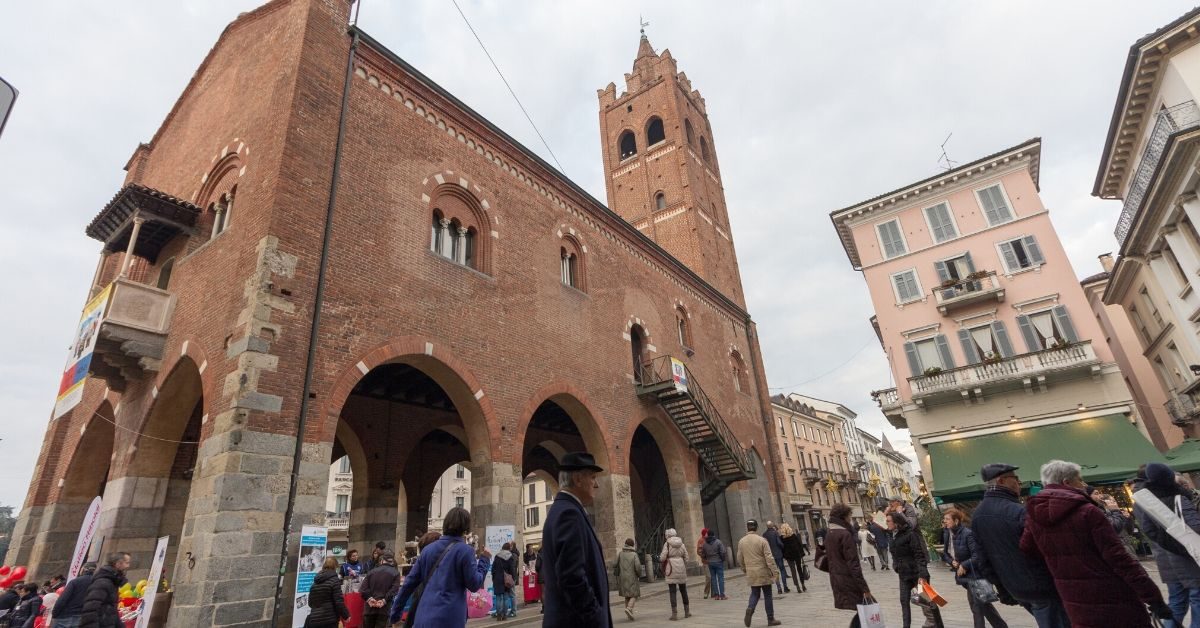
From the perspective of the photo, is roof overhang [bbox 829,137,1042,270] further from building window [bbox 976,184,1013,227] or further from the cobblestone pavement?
the cobblestone pavement

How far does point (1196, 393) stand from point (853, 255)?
13346mm

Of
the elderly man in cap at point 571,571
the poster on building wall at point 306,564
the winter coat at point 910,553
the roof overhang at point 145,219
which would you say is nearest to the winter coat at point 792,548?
the winter coat at point 910,553

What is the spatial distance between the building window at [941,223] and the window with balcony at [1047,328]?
4.53 metres

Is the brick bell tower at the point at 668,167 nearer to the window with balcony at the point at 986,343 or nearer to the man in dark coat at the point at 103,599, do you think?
the window with balcony at the point at 986,343

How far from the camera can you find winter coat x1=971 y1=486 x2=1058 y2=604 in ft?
13.6

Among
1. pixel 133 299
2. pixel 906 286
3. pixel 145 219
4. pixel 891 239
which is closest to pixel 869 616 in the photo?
pixel 133 299

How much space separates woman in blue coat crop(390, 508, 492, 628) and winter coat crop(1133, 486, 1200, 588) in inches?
230

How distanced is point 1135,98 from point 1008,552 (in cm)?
2047

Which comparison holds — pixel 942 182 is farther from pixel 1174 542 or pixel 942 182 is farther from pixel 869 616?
pixel 869 616

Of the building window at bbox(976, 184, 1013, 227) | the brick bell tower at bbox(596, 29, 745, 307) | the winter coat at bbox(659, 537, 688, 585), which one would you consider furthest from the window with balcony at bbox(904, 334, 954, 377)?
the winter coat at bbox(659, 537, 688, 585)

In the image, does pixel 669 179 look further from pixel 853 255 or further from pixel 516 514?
pixel 516 514

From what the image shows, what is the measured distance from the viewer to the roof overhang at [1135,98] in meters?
15.5

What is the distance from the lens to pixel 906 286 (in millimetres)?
24781

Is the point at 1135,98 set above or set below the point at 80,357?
above
